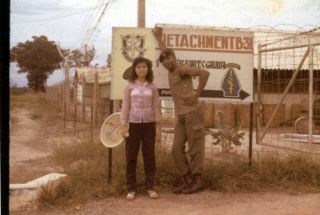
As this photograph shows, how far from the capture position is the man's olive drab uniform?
6.07 m

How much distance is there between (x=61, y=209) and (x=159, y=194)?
122 cm

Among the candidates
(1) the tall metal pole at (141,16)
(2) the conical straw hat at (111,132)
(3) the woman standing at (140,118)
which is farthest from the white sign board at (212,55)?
(1) the tall metal pole at (141,16)

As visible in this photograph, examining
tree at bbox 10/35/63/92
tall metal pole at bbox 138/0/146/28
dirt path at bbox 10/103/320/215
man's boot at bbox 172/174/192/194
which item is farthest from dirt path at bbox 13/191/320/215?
tree at bbox 10/35/63/92

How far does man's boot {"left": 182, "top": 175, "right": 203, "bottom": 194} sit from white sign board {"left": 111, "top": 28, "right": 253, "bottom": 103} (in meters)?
1.18

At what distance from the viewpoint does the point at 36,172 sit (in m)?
7.55

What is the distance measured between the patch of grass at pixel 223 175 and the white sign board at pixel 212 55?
90cm

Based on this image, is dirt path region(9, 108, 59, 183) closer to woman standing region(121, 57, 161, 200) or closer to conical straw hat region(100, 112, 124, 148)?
conical straw hat region(100, 112, 124, 148)

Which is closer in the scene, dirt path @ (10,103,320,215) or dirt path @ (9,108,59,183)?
dirt path @ (10,103,320,215)

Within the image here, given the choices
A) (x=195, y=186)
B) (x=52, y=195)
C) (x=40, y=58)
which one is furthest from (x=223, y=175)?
(x=40, y=58)

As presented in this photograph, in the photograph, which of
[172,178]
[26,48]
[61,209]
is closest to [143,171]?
[172,178]

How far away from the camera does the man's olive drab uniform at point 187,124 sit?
6.07 metres

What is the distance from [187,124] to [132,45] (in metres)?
1.30

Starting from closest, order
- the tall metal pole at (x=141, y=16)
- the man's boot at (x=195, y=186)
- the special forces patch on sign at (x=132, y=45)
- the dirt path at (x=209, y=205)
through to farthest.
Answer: the dirt path at (x=209, y=205) → the man's boot at (x=195, y=186) → the special forces patch on sign at (x=132, y=45) → the tall metal pole at (x=141, y=16)

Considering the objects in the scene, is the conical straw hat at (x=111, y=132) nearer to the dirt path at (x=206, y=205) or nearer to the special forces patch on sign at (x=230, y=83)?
the dirt path at (x=206, y=205)
